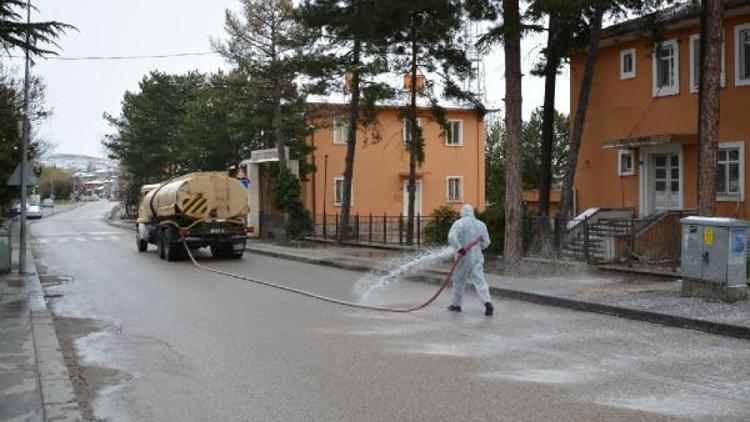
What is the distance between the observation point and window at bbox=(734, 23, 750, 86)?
2066cm

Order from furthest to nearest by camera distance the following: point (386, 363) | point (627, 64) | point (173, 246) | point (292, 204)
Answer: point (292, 204) → point (627, 64) → point (173, 246) → point (386, 363)

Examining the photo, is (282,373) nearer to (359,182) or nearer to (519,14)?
(519,14)

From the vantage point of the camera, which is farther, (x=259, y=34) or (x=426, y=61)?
(x=259, y=34)

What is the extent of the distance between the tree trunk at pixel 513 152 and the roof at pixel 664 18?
529cm

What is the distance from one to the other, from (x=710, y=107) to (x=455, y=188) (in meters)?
29.5

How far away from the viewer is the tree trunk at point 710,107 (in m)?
15.3

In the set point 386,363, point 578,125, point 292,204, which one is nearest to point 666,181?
point 578,125

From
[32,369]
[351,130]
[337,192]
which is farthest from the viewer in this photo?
[337,192]

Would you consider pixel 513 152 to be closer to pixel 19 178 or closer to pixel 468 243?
pixel 468 243

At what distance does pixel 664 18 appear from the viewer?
73.2 feet

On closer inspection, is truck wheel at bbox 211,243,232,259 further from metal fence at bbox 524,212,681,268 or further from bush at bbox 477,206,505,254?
metal fence at bbox 524,212,681,268

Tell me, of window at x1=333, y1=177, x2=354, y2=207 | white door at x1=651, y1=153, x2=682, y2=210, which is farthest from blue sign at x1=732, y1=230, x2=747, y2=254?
window at x1=333, y1=177, x2=354, y2=207

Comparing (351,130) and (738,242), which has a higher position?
(351,130)

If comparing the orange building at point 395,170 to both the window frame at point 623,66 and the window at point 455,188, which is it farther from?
the window frame at point 623,66
